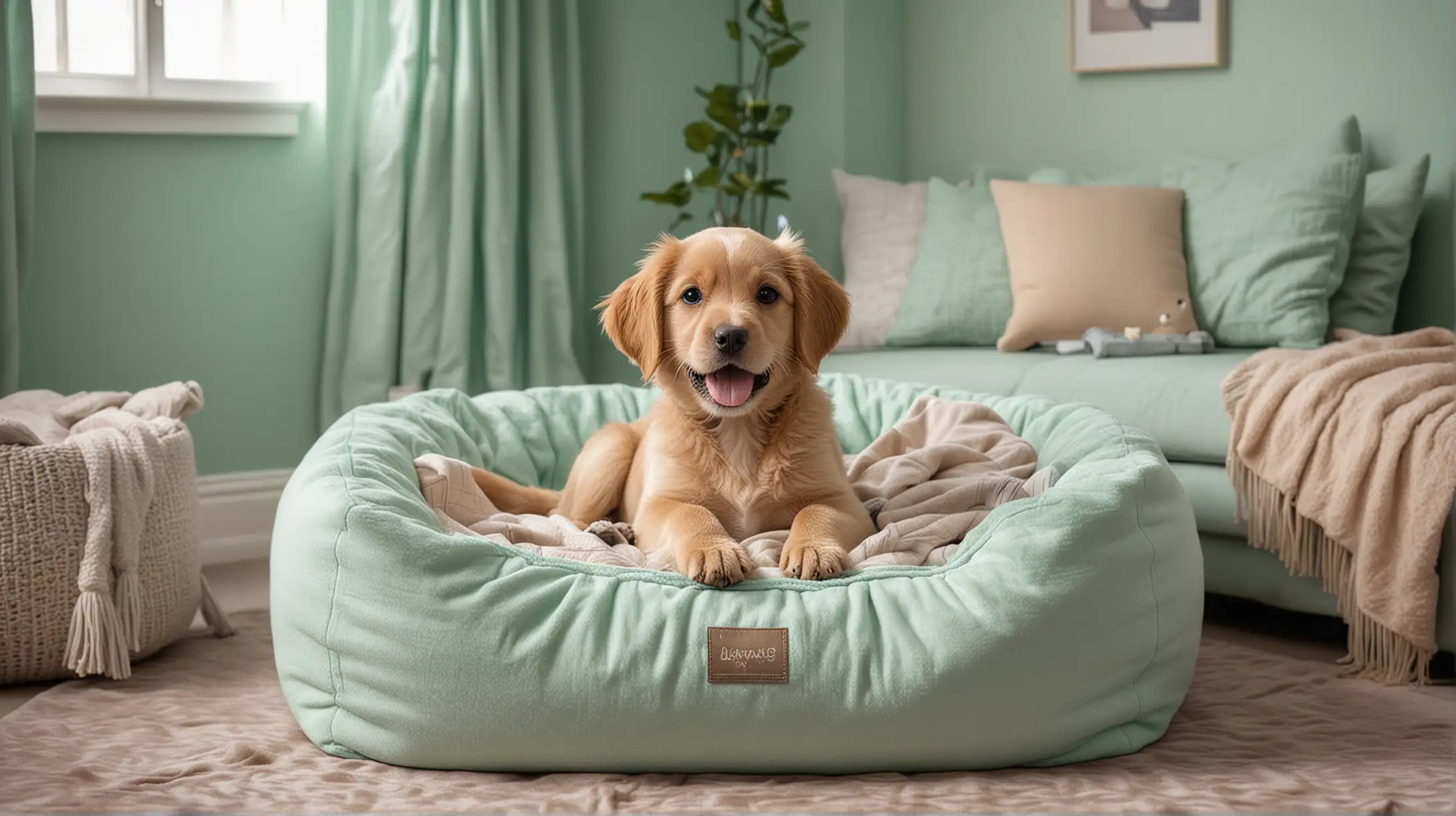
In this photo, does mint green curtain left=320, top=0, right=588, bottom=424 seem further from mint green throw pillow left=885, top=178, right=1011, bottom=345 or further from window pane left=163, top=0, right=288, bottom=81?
mint green throw pillow left=885, top=178, right=1011, bottom=345

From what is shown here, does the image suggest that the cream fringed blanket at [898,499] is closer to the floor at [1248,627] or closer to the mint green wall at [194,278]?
the floor at [1248,627]

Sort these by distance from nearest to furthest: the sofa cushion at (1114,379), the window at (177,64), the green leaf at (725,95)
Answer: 1. the sofa cushion at (1114,379)
2. the window at (177,64)
3. the green leaf at (725,95)

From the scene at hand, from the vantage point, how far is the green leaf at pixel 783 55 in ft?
15.6

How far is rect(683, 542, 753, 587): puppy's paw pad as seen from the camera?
221 cm

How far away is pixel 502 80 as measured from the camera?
4609mm

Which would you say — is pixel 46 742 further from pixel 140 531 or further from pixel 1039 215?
pixel 1039 215

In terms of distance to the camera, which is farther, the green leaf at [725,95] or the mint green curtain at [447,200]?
the green leaf at [725,95]

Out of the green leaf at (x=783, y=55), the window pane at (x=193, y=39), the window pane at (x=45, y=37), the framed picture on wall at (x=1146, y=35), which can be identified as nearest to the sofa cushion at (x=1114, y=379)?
the green leaf at (x=783, y=55)

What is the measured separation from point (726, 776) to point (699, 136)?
2.99 metres

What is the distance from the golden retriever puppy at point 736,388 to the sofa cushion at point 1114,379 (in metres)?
1.06

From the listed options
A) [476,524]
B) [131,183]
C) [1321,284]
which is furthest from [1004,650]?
[131,183]

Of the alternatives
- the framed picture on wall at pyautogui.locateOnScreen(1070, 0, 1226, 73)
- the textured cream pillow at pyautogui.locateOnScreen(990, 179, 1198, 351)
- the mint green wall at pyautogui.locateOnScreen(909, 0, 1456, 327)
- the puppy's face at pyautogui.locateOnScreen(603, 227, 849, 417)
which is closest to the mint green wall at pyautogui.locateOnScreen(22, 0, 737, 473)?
the puppy's face at pyautogui.locateOnScreen(603, 227, 849, 417)

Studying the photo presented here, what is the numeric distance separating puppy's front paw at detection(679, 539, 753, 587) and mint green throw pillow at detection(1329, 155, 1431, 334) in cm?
241

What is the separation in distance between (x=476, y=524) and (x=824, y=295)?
0.85 m
